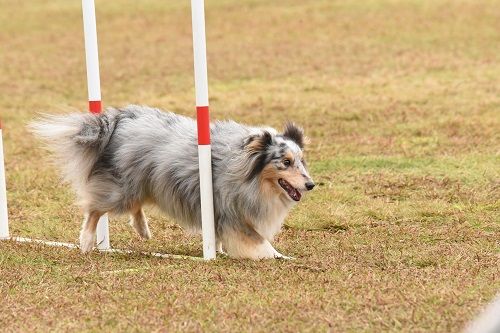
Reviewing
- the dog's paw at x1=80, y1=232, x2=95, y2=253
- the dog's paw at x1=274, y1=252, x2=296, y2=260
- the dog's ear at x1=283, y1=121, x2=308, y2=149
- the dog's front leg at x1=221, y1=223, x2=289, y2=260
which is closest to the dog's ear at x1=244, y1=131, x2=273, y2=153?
the dog's ear at x1=283, y1=121, x2=308, y2=149

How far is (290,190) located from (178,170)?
768 mm

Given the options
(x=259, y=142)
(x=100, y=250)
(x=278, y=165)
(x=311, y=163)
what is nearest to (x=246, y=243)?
(x=278, y=165)

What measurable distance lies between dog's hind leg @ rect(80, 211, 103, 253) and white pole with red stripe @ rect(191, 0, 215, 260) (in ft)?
2.99

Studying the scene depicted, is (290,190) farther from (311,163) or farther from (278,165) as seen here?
(311,163)

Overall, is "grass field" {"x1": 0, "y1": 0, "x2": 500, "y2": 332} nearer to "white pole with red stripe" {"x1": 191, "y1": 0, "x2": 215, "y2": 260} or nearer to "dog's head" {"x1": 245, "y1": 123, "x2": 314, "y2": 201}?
"white pole with red stripe" {"x1": 191, "y1": 0, "x2": 215, "y2": 260}

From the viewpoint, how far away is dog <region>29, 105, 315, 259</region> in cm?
681

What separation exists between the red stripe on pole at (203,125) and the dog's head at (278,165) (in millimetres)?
286

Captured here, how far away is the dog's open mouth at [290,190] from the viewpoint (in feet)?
22.3

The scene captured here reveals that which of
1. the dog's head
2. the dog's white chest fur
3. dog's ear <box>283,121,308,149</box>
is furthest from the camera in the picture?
dog's ear <box>283,121,308,149</box>

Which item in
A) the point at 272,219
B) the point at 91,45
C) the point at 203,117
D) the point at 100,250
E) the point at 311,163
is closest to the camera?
the point at 203,117

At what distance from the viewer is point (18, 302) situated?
577 cm

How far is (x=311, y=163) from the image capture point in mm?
10641

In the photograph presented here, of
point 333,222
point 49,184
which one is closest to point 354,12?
point 49,184

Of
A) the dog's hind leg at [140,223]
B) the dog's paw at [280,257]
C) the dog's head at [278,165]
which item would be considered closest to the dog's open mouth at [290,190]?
the dog's head at [278,165]
